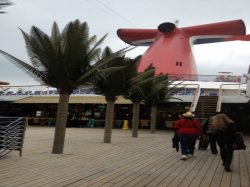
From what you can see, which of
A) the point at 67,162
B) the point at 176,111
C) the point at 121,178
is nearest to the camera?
the point at 121,178

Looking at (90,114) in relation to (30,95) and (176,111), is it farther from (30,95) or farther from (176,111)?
(176,111)

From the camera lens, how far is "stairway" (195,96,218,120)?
22688 millimetres

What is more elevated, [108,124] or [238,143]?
[108,124]

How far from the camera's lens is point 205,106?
24.2m

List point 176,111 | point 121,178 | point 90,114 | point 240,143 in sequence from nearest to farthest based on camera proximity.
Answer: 1. point 121,178
2. point 240,143
3. point 176,111
4. point 90,114

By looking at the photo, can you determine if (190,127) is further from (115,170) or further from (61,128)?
(61,128)

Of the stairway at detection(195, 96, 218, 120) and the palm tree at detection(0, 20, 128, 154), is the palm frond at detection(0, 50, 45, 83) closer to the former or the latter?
the palm tree at detection(0, 20, 128, 154)

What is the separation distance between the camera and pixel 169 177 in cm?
739

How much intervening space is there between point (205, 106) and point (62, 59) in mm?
15290

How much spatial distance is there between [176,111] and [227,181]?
2456 centimetres

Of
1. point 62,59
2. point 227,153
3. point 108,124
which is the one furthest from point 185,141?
point 108,124

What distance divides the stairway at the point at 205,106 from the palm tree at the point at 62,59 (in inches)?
506

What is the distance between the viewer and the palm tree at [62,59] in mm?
10266

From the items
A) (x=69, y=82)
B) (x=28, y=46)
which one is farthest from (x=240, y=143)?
(x=28, y=46)
